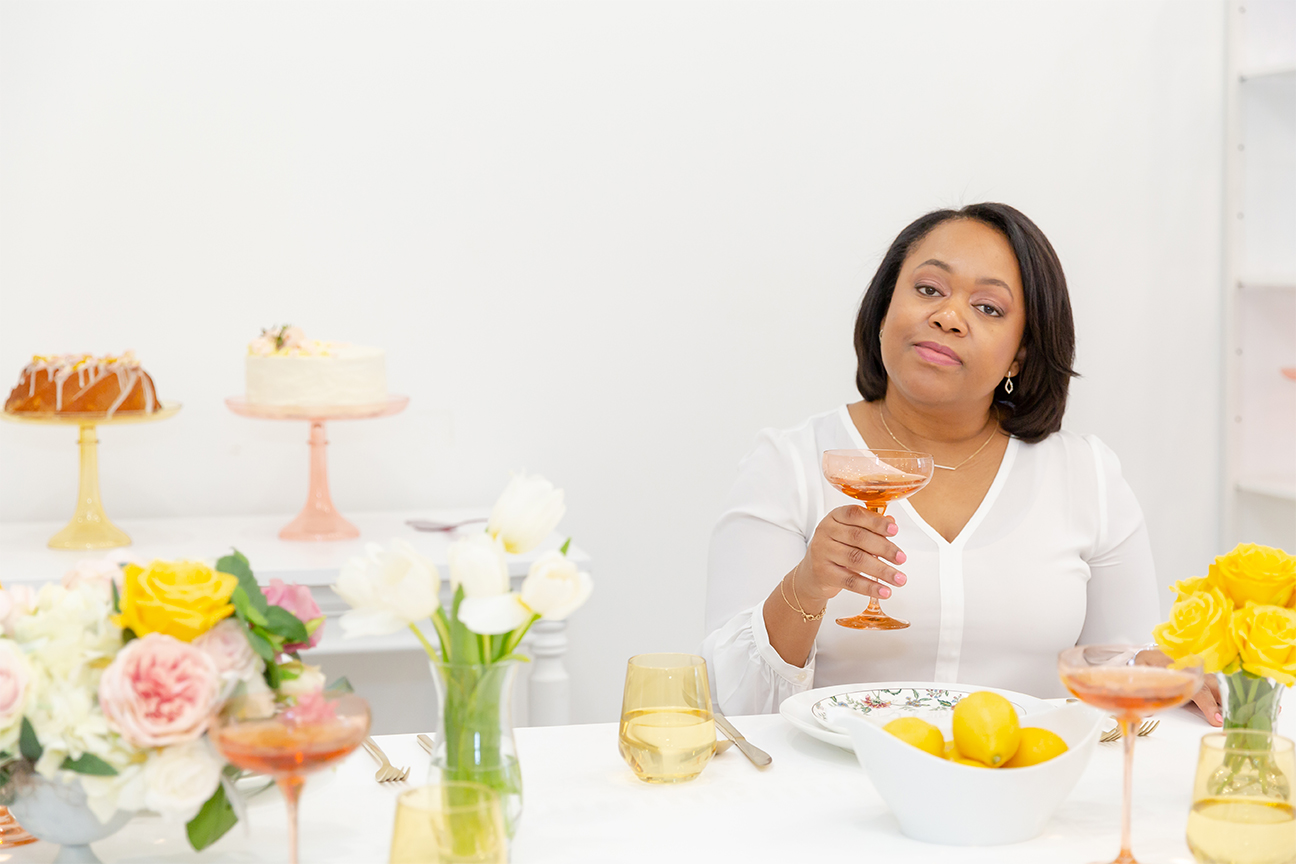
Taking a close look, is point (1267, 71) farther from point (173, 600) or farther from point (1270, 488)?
point (173, 600)

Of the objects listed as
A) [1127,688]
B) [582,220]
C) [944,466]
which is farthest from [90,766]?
[582,220]

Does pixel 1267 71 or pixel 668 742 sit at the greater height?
pixel 1267 71

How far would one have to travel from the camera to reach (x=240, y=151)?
8.16 feet

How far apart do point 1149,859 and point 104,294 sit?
213 cm

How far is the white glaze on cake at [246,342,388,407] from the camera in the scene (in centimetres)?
229

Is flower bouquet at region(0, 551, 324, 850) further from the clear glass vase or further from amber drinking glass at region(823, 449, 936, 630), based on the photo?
amber drinking glass at region(823, 449, 936, 630)

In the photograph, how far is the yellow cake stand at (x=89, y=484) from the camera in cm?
221

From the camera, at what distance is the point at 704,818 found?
1.11m

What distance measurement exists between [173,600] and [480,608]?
0.23m

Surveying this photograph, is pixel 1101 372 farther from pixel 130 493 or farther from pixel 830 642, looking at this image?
pixel 130 493

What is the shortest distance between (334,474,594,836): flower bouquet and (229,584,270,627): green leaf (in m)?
0.06

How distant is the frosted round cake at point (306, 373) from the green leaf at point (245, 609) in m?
1.36

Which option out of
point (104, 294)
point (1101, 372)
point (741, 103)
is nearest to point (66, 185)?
point (104, 294)

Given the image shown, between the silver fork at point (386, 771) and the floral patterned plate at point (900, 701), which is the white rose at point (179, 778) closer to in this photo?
the silver fork at point (386, 771)
